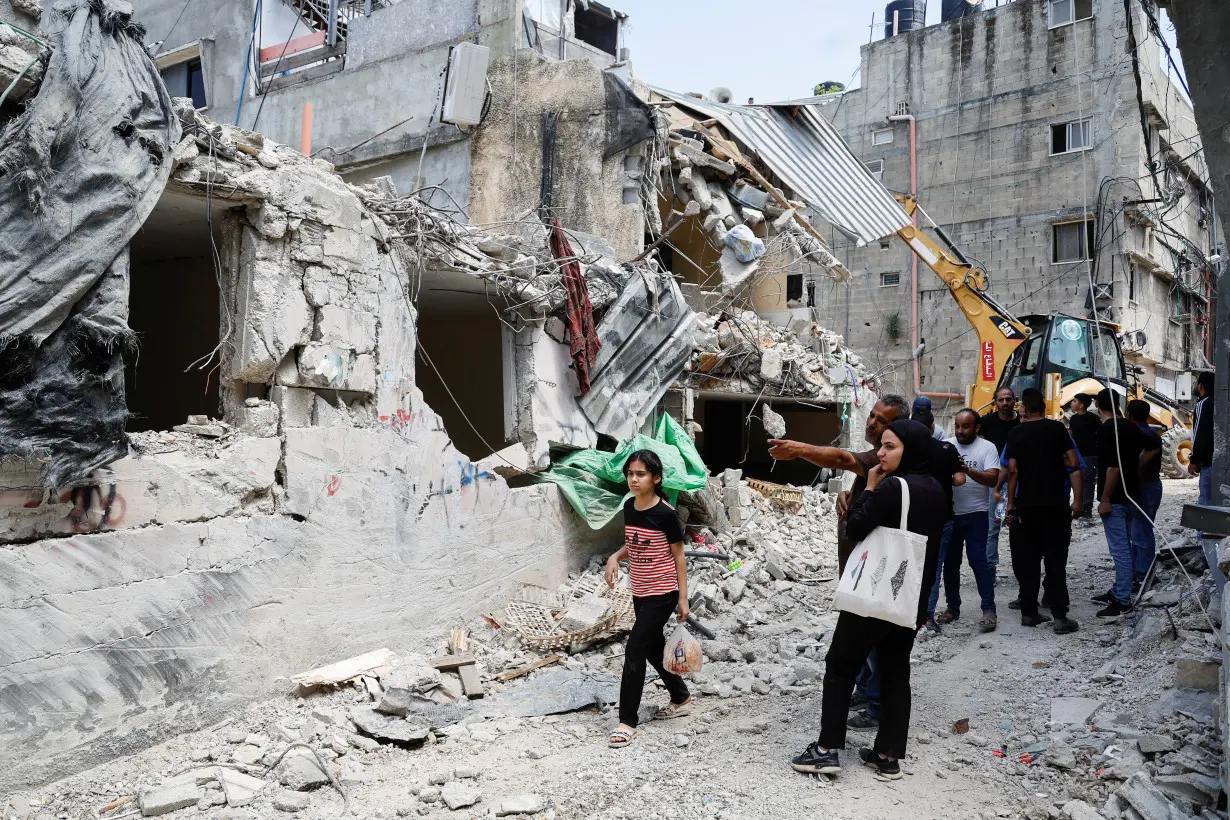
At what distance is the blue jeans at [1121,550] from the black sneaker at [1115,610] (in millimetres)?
25

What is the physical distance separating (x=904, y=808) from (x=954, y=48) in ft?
74.4

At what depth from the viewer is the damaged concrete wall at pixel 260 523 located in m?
4.36

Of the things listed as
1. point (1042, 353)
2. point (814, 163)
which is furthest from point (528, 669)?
point (814, 163)

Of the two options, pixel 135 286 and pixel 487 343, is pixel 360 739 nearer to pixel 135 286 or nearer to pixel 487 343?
pixel 135 286

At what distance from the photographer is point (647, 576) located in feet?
16.0

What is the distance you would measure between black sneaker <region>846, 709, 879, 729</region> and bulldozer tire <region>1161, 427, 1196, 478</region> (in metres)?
11.7

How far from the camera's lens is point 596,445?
8.46 meters

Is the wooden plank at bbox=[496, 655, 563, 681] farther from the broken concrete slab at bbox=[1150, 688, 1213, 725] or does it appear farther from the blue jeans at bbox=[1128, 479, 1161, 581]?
the blue jeans at bbox=[1128, 479, 1161, 581]

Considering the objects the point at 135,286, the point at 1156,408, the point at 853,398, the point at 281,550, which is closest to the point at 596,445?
the point at 281,550

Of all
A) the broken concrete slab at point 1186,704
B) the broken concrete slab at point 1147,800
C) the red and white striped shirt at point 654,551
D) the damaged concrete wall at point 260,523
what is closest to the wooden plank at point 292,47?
the damaged concrete wall at point 260,523

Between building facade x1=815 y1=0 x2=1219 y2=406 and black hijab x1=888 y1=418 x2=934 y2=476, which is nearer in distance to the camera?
black hijab x1=888 y1=418 x2=934 y2=476

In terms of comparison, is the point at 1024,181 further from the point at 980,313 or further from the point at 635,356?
the point at 635,356

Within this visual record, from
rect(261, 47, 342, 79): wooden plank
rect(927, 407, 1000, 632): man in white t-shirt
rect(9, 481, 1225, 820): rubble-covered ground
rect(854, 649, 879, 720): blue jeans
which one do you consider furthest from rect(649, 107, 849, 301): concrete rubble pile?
rect(854, 649, 879, 720): blue jeans

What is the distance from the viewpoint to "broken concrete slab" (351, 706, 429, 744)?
4938 millimetres
